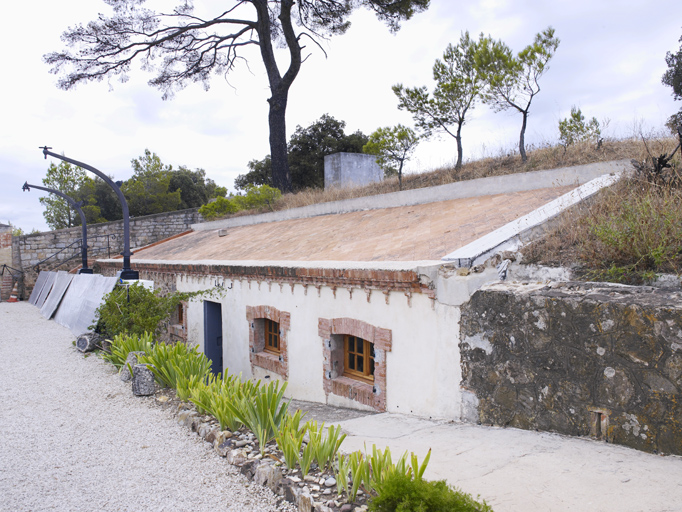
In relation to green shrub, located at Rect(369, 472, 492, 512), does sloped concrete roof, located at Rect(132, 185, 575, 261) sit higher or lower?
higher

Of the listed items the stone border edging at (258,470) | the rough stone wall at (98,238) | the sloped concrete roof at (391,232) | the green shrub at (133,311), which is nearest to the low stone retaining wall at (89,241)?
the rough stone wall at (98,238)

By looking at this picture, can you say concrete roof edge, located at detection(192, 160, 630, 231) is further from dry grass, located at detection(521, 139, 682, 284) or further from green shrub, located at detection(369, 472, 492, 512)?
green shrub, located at detection(369, 472, 492, 512)

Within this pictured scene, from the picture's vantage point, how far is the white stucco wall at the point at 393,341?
5.27 m

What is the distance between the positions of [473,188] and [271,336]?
4859 millimetres

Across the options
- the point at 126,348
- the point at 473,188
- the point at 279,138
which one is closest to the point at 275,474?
the point at 126,348

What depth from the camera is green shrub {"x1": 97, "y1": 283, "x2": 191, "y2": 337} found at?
9.12m

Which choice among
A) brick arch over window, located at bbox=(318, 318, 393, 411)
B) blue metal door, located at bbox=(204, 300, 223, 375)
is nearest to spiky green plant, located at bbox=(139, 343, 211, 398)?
brick arch over window, located at bbox=(318, 318, 393, 411)

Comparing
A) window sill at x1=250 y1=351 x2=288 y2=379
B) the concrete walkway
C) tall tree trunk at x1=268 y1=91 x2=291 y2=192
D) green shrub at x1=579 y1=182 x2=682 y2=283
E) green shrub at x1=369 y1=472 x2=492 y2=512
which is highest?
tall tree trunk at x1=268 y1=91 x2=291 y2=192

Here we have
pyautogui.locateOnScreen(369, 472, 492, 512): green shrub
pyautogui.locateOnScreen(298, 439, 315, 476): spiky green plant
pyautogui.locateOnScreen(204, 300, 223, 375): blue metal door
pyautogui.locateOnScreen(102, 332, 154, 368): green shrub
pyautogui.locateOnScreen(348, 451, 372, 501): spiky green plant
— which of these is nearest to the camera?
pyautogui.locateOnScreen(369, 472, 492, 512): green shrub

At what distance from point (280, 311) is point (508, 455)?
4806 mm

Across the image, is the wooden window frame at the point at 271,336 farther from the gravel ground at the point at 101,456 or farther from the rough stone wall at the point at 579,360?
the rough stone wall at the point at 579,360

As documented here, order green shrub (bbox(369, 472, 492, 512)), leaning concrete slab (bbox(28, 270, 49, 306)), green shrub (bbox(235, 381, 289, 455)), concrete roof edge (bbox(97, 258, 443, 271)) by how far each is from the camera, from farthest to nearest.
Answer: leaning concrete slab (bbox(28, 270, 49, 306)) < concrete roof edge (bbox(97, 258, 443, 271)) < green shrub (bbox(235, 381, 289, 455)) < green shrub (bbox(369, 472, 492, 512))

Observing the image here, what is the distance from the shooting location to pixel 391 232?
833 cm

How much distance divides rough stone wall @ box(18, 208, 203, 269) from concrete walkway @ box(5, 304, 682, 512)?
19.1 metres
